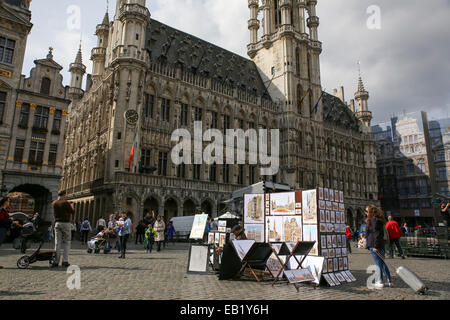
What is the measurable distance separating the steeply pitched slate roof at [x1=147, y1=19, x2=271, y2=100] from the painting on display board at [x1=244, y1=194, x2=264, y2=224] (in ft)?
90.2

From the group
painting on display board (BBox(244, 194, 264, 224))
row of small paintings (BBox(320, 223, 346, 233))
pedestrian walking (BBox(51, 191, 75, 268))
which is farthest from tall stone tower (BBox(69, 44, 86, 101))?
row of small paintings (BBox(320, 223, 346, 233))

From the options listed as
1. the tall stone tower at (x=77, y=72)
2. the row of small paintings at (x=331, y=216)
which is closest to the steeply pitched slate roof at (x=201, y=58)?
the tall stone tower at (x=77, y=72)

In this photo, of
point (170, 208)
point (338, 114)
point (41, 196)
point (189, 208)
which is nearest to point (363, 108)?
point (338, 114)

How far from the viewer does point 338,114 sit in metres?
57.2

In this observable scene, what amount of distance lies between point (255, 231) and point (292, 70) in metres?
38.4

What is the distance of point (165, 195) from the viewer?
94.4 ft

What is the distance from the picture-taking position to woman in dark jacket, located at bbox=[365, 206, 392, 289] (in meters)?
7.46

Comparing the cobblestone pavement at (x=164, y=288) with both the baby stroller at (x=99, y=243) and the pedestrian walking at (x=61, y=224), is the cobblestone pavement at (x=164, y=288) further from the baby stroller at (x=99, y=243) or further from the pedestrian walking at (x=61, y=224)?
the baby stroller at (x=99, y=243)

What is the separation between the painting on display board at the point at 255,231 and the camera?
9539mm

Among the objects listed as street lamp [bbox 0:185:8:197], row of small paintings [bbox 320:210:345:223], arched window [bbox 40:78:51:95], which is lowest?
row of small paintings [bbox 320:210:345:223]

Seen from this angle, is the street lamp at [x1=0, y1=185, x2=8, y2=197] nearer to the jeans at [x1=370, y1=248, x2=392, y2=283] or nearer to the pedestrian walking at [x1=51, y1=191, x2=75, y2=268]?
the pedestrian walking at [x1=51, y1=191, x2=75, y2=268]

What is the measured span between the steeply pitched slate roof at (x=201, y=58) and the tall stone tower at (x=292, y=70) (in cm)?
267
